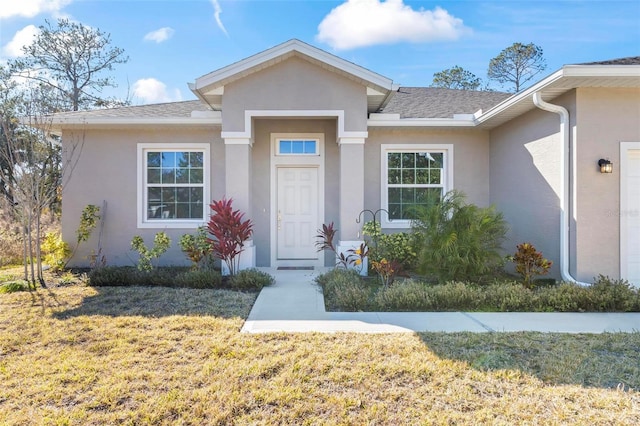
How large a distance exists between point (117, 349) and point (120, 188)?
5.74m

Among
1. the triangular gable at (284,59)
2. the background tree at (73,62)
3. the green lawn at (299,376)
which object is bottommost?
the green lawn at (299,376)

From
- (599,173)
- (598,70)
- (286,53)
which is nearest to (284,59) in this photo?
(286,53)

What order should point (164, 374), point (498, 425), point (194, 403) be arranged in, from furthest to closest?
1. point (164, 374)
2. point (194, 403)
3. point (498, 425)

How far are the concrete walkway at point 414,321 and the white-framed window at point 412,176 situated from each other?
12.6ft

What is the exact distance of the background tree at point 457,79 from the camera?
24438 mm

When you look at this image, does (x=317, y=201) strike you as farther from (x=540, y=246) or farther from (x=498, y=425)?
(x=498, y=425)

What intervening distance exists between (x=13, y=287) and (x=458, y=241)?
7.42 m

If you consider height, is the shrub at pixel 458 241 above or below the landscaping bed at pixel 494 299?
above

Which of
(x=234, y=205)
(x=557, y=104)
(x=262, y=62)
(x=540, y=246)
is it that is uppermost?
(x=262, y=62)

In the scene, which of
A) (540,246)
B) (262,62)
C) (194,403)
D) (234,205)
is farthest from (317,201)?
(194,403)

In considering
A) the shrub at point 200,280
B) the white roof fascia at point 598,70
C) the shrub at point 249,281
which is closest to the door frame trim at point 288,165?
the shrub at point 249,281

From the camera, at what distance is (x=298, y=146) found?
333 inches

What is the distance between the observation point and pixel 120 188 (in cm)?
837

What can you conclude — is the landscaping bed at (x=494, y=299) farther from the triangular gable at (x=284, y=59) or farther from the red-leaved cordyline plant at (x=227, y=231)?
the triangular gable at (x=284, y=59)
